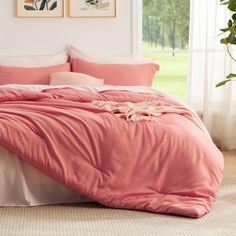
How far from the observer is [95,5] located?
6004 millimetres

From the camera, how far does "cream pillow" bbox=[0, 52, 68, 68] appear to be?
571 centimetres

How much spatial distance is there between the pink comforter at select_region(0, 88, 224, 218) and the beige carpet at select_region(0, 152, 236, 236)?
0.08m

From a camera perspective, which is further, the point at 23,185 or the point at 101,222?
the point at 23,185

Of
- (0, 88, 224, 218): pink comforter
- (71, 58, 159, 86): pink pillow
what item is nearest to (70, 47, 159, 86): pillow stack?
(71, 58, 159, 86): pink pillow

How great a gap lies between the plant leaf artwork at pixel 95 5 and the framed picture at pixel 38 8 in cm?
22

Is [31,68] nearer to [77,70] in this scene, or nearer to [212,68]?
[77,70]

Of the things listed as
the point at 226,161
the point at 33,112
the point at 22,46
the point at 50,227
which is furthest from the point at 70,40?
the point at 50,227

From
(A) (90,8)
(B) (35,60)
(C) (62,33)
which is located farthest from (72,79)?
(A) (90,8)

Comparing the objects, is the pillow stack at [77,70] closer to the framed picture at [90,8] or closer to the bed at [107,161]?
the framed picture at [90,8]

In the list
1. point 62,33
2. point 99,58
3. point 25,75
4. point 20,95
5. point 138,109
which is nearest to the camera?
point 138,109

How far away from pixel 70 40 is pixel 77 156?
9.02 feet

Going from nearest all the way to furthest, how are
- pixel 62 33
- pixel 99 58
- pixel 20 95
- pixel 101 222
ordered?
pixel 101 222 < pixel 20 95 < pixel 99 58 < pixel 62 33

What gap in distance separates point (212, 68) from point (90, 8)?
136 centimetres

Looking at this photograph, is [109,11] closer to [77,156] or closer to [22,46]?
[22,46]
